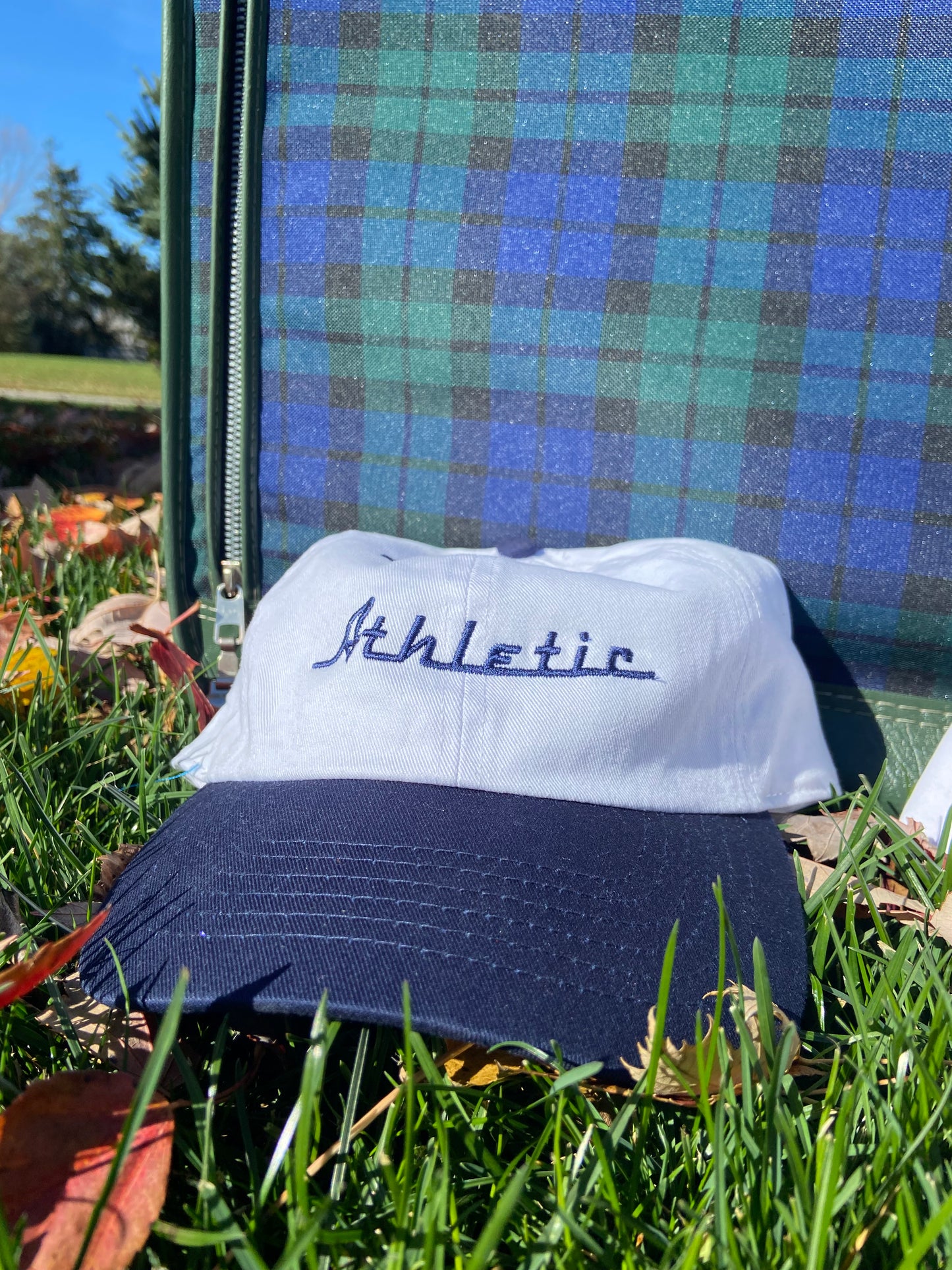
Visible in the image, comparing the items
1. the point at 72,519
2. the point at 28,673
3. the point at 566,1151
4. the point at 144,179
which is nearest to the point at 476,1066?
the point at 566,1151

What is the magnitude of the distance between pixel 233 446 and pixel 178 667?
32 centimetres

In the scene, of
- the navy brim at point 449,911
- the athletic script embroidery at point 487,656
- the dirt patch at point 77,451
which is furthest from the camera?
the dirt patch at point 77,451

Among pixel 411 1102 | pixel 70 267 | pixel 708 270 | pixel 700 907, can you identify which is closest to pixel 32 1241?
pixel 411 1102

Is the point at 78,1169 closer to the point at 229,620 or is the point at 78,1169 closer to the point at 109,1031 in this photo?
the point at 109,1031

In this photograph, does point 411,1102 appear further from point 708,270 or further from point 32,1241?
point 708,270

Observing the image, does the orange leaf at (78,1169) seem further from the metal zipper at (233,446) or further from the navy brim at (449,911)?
the metal zipper at (233,446)

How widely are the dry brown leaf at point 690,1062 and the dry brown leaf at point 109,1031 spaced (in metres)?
0.36

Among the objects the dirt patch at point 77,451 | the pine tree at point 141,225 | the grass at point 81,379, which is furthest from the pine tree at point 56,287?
the dirt patch at point 77,451

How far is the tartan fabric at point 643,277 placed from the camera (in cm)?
117

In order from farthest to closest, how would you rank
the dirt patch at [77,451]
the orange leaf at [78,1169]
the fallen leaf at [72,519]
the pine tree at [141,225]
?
the pine tree at [141,225]
the dirt patch at [77,451]
the fallen leaf at [72,519]
the orange leaf at [78,1169]

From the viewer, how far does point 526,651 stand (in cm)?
101

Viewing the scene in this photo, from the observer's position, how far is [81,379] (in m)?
11.1

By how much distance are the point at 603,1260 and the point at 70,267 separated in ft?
67.5

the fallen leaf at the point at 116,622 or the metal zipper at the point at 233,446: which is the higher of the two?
the metal zipper at the point at 233,446
